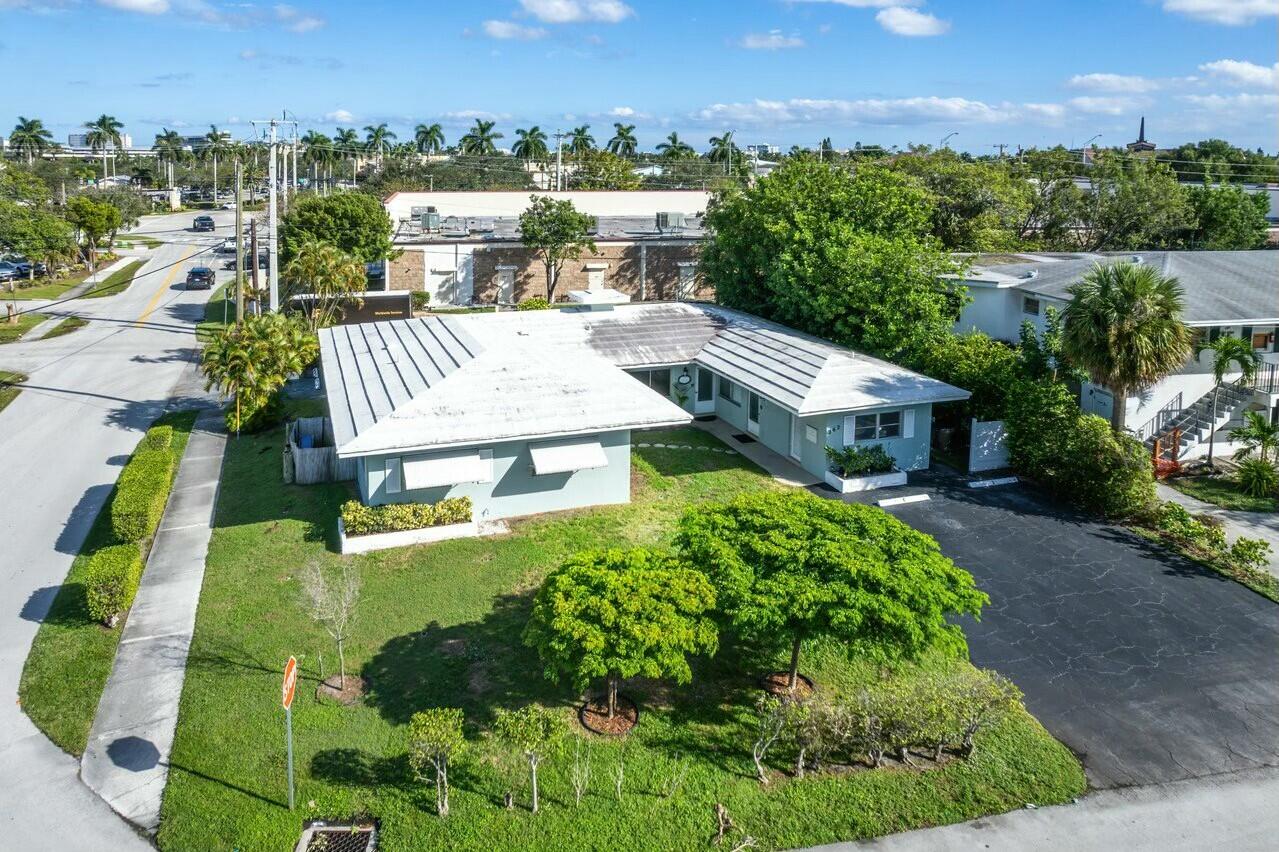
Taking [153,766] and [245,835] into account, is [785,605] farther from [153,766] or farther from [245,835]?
[153,766]

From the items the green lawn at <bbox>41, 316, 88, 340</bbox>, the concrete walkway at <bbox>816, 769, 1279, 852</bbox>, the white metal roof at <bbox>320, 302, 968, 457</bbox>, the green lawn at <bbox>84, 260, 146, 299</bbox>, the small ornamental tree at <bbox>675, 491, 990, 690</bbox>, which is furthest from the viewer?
the green lawn at <bbox>84, 260, 146, 299</bbox>

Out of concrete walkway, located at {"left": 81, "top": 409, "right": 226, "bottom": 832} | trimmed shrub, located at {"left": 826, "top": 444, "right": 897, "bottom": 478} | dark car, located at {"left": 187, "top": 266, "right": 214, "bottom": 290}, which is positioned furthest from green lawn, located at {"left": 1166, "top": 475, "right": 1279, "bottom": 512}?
dark car, located at {"left": 187, "top": 266, "right": 214, "bottom": 290}

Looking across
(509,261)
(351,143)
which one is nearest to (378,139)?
(351,143)

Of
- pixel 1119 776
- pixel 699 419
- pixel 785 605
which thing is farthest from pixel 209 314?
pixel 1119 776

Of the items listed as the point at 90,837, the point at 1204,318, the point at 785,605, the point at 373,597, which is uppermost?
the point at 1204,318

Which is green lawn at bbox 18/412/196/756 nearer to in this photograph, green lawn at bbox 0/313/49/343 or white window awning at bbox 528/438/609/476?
white window awning at bbox 528/438/609/476

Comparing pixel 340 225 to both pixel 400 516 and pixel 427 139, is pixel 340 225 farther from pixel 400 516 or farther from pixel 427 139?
pixel 427 139
